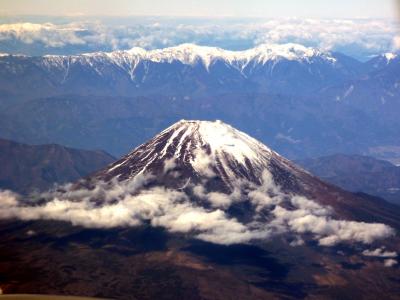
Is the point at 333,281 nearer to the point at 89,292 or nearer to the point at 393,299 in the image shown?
the point at 393,299

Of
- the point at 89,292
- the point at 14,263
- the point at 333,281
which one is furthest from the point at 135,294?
the point at 333,281

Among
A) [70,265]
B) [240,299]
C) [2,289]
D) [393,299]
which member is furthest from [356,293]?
[2,289]

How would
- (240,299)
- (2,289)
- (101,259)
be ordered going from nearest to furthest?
(2,289)
(240,299)
(101,259)

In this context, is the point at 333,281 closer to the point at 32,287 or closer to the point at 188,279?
the point at 188,279

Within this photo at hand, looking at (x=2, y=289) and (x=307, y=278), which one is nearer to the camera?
(x=2, y=289)

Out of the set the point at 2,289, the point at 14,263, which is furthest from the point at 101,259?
the point at 2,289

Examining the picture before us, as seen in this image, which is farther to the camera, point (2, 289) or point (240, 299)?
point (240, 299)

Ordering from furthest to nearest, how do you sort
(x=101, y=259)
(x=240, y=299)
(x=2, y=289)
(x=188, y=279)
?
(x=101, y=259) → (x=188, y=279) → (x=240, y=299) → (x=2, y=289)

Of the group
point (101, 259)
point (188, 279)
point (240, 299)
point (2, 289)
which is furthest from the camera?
point (101, 259)

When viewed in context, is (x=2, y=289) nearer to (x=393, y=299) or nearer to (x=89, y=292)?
(x=89, y=292)
